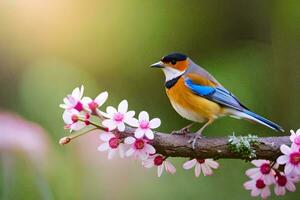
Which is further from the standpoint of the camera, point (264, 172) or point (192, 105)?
point (192, 105)

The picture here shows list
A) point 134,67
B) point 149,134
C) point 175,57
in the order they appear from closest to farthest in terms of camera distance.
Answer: point 149,134 → point 175,57 → point 134,67

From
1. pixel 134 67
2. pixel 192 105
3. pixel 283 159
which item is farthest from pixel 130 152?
pixel 134 67

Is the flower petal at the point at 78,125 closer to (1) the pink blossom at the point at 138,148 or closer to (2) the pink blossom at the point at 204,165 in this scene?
(1) the pink blossom at the point at 138,148

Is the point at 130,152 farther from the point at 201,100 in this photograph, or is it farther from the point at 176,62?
the point at 176,62

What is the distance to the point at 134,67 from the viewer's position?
14.6ft

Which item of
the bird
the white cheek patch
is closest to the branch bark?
the bird

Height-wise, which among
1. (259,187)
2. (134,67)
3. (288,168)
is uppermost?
(288,168)

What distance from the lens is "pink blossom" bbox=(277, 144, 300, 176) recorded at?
156 centimetres

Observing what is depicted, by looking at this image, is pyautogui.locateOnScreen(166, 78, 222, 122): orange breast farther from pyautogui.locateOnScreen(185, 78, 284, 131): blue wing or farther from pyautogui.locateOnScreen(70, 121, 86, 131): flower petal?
pyautogui.locateOnScreen(70, 121, 86, 131): flower petal

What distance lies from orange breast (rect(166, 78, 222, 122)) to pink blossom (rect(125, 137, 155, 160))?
1.76 ft

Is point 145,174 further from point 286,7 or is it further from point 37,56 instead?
point 37,56

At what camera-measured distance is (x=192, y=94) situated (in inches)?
83.4

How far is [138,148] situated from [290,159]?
1.16 ft

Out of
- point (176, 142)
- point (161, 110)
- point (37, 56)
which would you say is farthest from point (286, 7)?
point (176, 142)
